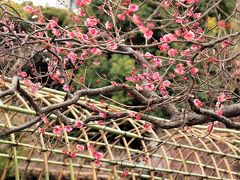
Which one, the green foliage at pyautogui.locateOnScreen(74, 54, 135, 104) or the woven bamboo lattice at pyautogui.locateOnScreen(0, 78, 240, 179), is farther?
the green foliage at pyautogui.locateOnScreen(74, 54, 135, 104)

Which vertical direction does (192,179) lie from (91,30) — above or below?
below

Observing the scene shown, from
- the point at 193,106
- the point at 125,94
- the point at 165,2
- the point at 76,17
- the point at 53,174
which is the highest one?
the point at 165,2

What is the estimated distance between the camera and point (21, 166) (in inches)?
287

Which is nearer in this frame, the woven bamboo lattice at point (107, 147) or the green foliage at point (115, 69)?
the woven bamboo lattice at point (107, 147)

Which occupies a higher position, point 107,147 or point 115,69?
point 107,147

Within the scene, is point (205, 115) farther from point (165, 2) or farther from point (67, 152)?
point (67, 152)

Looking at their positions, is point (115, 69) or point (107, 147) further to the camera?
point (115, 69)

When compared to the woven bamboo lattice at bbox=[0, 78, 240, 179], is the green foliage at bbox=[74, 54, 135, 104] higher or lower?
lower

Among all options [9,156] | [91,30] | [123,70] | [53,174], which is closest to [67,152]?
[9,156]

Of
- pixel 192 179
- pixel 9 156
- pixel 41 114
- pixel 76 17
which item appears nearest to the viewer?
pixel 41 114

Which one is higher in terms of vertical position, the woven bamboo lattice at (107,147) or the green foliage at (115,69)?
the woven bamboo lattice at (107,147)

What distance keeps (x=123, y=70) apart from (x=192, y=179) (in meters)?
2.16

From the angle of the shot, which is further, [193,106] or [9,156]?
[9,156]

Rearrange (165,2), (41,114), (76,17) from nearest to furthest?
1. (41,114)
2. (165,2)
3. (76,17)
